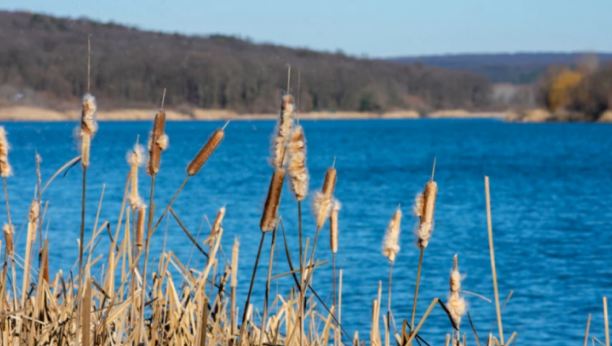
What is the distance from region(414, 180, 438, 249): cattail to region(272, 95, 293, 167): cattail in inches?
15.2

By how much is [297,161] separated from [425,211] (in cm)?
38

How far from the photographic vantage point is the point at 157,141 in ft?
7.34

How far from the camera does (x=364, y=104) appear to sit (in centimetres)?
9350

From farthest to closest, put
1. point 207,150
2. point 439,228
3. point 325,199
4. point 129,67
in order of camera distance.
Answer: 1. point 129,67
2. point 439,228
3. point 325,199
4. point 207,150

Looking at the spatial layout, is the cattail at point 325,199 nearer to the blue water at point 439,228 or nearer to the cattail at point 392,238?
the blue water at point 439,228

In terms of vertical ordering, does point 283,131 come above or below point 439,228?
above

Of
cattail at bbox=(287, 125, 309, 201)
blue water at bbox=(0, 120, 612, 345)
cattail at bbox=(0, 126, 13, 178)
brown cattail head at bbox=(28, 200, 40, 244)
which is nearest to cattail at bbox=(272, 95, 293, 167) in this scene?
cattail at bbox=(287, 125, 309, 201)

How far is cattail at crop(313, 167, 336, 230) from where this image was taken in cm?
223

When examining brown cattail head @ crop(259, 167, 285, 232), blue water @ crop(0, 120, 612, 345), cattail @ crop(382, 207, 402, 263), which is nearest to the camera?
brown cattail head @ crop(259, 167, 285, 232)

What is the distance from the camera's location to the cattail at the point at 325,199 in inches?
87.9

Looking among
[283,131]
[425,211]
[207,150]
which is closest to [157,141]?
[207,150]

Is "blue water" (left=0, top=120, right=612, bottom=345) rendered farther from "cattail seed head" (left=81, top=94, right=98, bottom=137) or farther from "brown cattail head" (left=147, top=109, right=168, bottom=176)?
"cattail seed head" (left=81, top=94, right=98, bottom=137)

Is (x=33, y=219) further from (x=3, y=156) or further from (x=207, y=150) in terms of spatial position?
(x=207, y=150)

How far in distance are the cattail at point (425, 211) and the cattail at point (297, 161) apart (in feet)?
1.06
